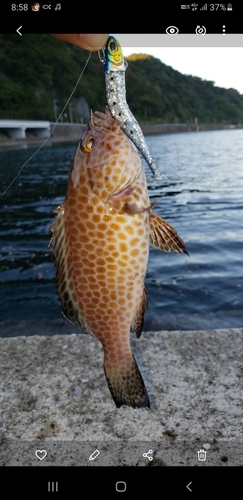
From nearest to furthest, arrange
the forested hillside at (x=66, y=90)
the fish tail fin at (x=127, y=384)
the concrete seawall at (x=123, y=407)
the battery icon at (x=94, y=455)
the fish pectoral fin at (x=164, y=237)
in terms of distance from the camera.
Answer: the fish pectoral fin at (x=164, y=237), the fish tail fin at (x=127, y=384), the battery icon at (x=94, y=455), the concrete seawall at (x=123, y=407), the forested hillside at (x=66, y=90)

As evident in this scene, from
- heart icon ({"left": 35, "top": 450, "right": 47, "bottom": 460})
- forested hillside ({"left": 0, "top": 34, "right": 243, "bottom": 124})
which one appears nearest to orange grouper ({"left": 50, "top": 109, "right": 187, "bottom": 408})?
heart icon ({"left": 35, "top": 450, "right": 47, "bottom": 460})

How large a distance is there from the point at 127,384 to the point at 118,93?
4.99 ft

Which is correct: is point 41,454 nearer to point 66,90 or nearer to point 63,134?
point 63,134

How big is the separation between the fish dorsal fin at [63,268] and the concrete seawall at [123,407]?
1.97m

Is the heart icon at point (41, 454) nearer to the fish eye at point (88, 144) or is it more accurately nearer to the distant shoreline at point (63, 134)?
the fish eye at point (88, 144)

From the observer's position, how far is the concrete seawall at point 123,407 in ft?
11.3

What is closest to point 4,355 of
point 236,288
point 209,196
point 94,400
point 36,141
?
point 94,400

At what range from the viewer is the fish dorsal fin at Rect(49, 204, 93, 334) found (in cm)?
203

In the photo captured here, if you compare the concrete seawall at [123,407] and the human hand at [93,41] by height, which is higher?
the human hand at [93,41]

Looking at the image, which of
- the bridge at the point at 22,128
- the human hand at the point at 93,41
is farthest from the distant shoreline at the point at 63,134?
the human hand at the point at 93,41

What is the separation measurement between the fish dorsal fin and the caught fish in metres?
0.50
